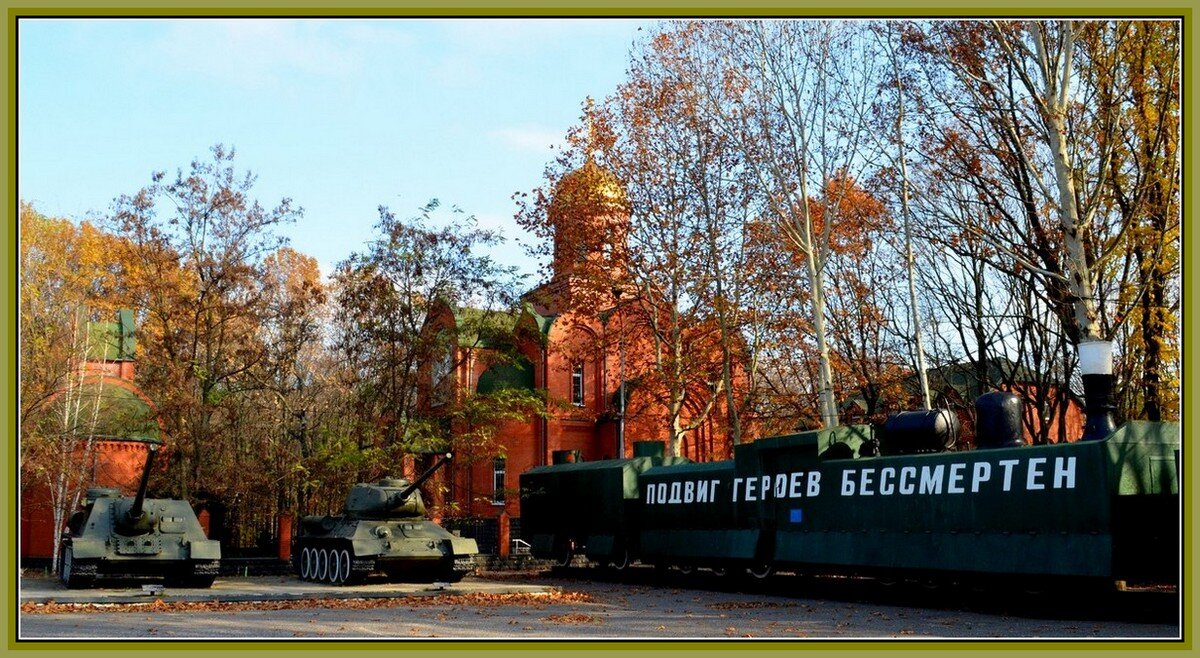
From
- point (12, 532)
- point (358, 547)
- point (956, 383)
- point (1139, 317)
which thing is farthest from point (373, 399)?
point (956, 383)

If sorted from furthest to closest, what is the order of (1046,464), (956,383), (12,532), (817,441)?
(956,383)
(817,441)
(1046,464)
(12,532)

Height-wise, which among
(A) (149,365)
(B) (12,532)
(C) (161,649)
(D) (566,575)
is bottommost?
(D) (566,575)

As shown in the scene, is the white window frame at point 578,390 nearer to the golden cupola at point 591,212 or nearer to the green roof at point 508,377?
the green roof at point 508,377

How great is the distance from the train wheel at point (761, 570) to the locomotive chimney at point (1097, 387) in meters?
7.24

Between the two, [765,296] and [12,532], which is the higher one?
[765,296]

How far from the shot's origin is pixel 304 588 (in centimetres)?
2266

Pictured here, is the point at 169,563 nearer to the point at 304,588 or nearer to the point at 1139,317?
the point at 304,588

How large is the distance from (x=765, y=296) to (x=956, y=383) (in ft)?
47.1

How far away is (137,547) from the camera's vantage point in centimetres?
2278

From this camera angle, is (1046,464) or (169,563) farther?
(169,563)

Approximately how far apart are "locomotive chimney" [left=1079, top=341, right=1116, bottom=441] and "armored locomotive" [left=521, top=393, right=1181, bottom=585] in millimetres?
612

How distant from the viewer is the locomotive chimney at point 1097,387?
16.4 m

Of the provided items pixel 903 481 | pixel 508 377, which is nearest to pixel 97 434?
pixel 508 377

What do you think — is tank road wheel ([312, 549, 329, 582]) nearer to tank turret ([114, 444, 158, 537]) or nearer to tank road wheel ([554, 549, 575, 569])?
tank turret ([114, 444, 158, 537])
